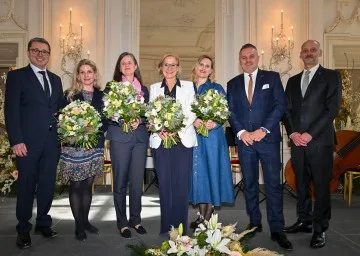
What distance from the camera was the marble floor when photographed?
3.49 metres

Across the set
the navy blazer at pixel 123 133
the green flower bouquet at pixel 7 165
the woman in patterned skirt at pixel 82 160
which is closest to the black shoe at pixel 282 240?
the navy blazer at pixel 123 133

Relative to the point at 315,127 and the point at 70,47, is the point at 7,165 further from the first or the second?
the point at 315,127

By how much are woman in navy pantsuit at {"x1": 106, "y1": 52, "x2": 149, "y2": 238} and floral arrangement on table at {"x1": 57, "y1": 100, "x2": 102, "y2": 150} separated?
347 millimetres

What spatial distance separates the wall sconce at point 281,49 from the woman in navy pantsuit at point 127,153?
5.04 meters

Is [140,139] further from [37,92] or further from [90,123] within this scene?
[37,92]

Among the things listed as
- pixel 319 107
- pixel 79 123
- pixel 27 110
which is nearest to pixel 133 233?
pixel 79 123

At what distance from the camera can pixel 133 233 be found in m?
4.05

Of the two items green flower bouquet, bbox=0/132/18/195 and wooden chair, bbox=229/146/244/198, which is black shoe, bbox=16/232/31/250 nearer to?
green flower bouquet, bbox=0/132/18/195

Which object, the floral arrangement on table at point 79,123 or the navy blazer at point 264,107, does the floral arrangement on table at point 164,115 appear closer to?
the floral arrangement on table at point 79,123

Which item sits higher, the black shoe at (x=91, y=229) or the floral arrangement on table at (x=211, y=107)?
the floral arrangement on table at (x=211, y=107)

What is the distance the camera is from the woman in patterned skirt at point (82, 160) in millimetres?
3773

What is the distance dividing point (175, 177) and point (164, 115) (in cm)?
73

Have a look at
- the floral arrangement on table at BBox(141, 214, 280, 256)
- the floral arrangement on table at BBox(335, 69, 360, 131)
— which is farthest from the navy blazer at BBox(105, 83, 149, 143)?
the floral arrangement on table at BBox(335, 69, 360, 131)

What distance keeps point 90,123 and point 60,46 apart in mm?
Result: 5369
